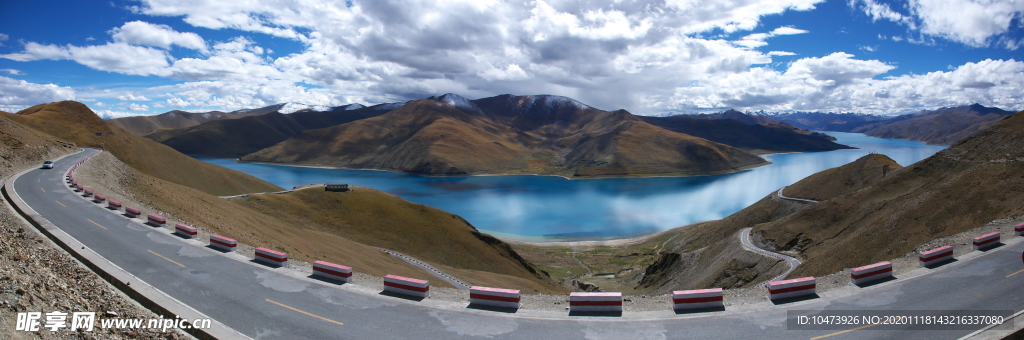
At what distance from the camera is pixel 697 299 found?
69.1ft

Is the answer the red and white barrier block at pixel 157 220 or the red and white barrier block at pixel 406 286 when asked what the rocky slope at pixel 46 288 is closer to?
the red and white barrier block at pixel 157 220

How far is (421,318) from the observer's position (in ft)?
66.5

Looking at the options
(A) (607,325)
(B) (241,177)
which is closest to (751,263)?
(A) (607,325)

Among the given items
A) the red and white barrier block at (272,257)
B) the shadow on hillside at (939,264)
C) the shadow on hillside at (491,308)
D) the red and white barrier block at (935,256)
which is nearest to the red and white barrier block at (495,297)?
the shadow on hillside at (491,308)

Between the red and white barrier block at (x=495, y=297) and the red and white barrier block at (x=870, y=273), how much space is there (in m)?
17.5

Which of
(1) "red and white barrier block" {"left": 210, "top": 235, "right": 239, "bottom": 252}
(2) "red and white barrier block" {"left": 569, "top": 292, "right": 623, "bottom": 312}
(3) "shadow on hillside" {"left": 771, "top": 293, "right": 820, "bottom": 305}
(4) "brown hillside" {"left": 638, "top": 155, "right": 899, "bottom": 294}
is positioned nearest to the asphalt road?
(4) "brown hillside" {"left": 638, "top": 155, "right": 899, "bottom": 294}

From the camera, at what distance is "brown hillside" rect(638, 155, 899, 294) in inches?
2106

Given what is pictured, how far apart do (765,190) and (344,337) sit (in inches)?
8136

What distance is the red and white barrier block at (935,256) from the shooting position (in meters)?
25.0

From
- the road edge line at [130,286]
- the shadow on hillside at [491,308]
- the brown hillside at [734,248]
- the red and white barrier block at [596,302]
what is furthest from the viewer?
the brown hillside at [734,248]

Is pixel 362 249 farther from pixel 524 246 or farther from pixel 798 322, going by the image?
pixel 524 246

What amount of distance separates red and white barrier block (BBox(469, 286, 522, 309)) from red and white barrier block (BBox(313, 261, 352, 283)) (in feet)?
24.1

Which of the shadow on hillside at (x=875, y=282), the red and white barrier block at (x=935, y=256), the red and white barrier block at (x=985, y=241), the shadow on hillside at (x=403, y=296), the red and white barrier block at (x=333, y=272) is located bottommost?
the shadow on hillside at (x=403, y=296)

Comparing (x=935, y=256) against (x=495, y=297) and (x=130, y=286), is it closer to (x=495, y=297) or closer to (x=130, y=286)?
(x=495, y=297)
